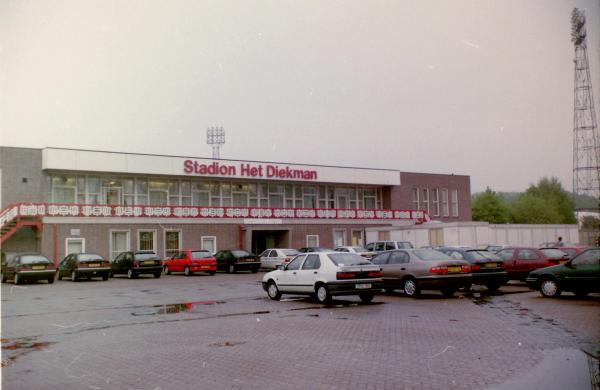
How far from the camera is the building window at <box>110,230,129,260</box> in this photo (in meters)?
39.6

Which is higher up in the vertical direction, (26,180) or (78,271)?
(26,180)

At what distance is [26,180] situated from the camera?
3912 cm

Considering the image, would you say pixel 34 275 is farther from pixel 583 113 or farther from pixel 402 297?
pixel 583 113

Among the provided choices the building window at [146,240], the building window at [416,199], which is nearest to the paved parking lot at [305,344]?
the building window at [146,240]

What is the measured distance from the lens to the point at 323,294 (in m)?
16.1

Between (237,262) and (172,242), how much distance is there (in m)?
9.30

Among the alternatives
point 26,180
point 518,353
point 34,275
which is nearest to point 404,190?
point 26,180

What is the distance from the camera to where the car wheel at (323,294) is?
52.4ft

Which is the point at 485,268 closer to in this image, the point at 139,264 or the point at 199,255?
the point at 199,255

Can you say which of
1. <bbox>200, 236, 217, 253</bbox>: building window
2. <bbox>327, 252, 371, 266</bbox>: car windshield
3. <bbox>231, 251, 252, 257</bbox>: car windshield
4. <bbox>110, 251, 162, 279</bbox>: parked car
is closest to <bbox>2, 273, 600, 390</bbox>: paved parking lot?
→ <bbox>327, 252, 371, 266</bbox>: car windshield

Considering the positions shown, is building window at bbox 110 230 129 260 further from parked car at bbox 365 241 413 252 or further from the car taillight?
the car taillight

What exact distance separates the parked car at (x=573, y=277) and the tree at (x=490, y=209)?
94.3 m

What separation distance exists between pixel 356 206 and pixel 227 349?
46132mm

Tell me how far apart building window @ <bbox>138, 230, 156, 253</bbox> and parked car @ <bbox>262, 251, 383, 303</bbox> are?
2553 centimetres
